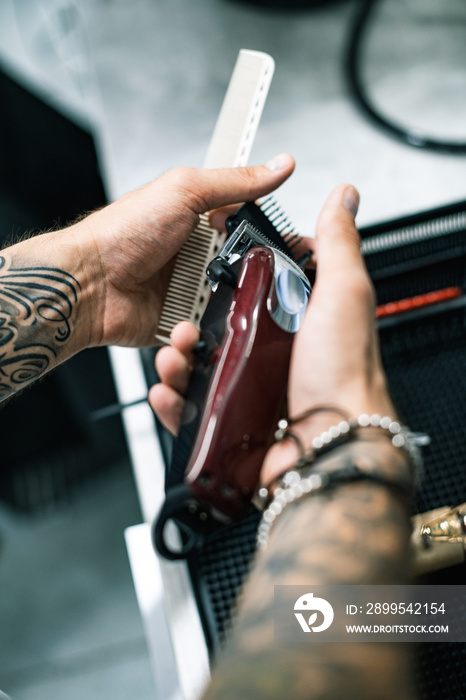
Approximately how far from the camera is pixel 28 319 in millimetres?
Result: 603

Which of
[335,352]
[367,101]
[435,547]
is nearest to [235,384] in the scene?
[335,352]

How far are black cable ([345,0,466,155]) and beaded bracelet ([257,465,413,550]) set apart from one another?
1.94 ft

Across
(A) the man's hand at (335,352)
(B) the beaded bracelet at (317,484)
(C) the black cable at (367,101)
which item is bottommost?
(B) the beaded bracelet at (317,484)

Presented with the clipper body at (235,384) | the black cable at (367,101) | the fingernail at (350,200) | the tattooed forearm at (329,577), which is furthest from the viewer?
the black cable at (367,101)

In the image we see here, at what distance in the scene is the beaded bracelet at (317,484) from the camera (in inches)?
13.6

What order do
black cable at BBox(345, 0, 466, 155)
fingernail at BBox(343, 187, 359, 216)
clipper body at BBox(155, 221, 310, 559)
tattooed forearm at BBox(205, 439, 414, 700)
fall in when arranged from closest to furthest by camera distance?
tattooed forearm at BBox(205, 439, 414, 700)
clipper body at BBox(155, 221, 310, 559)
fingernail at BBox(343, 187, 359, 216)
black cable at BBox(345, 0, 466, 155)

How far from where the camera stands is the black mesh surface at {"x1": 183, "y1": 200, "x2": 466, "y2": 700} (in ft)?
1.51

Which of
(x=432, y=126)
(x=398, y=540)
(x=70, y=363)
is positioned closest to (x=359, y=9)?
(x=432, y=126)

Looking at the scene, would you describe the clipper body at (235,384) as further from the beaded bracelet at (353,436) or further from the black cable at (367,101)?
the black cable at (367,101)

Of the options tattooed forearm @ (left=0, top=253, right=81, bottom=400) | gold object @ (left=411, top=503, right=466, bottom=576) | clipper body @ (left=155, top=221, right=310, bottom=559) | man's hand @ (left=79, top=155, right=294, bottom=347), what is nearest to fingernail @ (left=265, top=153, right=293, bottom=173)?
man's hand @ (left=79, top=155, right=294, bottom=347)
